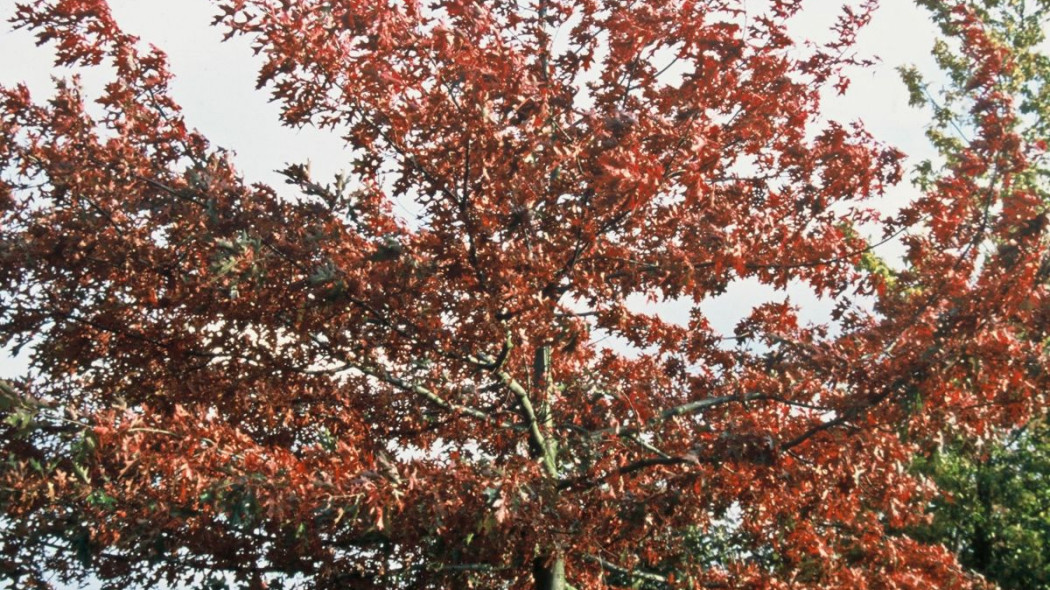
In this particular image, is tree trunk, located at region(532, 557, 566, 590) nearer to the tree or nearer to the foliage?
the tree

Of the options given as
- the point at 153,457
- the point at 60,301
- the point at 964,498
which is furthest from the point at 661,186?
the point at 964,498

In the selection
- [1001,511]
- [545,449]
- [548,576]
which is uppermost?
[1001,511]

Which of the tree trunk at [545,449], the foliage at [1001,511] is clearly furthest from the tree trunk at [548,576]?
the foliage at [1001,511]

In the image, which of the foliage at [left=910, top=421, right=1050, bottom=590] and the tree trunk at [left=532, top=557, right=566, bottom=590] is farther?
the foliage at [left=910, top=421, right=1050, bottom=590]

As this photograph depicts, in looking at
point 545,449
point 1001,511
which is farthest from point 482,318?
point 1001,511

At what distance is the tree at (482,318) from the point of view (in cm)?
633

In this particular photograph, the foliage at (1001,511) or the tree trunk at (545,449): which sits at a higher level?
the foliage at (1001,511)

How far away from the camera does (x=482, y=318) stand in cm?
735

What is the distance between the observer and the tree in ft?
20.8

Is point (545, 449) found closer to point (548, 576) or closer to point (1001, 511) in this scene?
point (548, 576)

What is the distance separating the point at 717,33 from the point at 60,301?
597cm

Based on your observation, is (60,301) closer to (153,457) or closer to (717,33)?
(153,457)

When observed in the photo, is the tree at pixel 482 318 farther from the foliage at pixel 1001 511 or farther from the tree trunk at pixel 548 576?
the foliage at pixel 1001 511

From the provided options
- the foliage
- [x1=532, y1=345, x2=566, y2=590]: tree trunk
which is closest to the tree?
[x1=532, y1=345, x2=566, y2=590]: tree trunk
